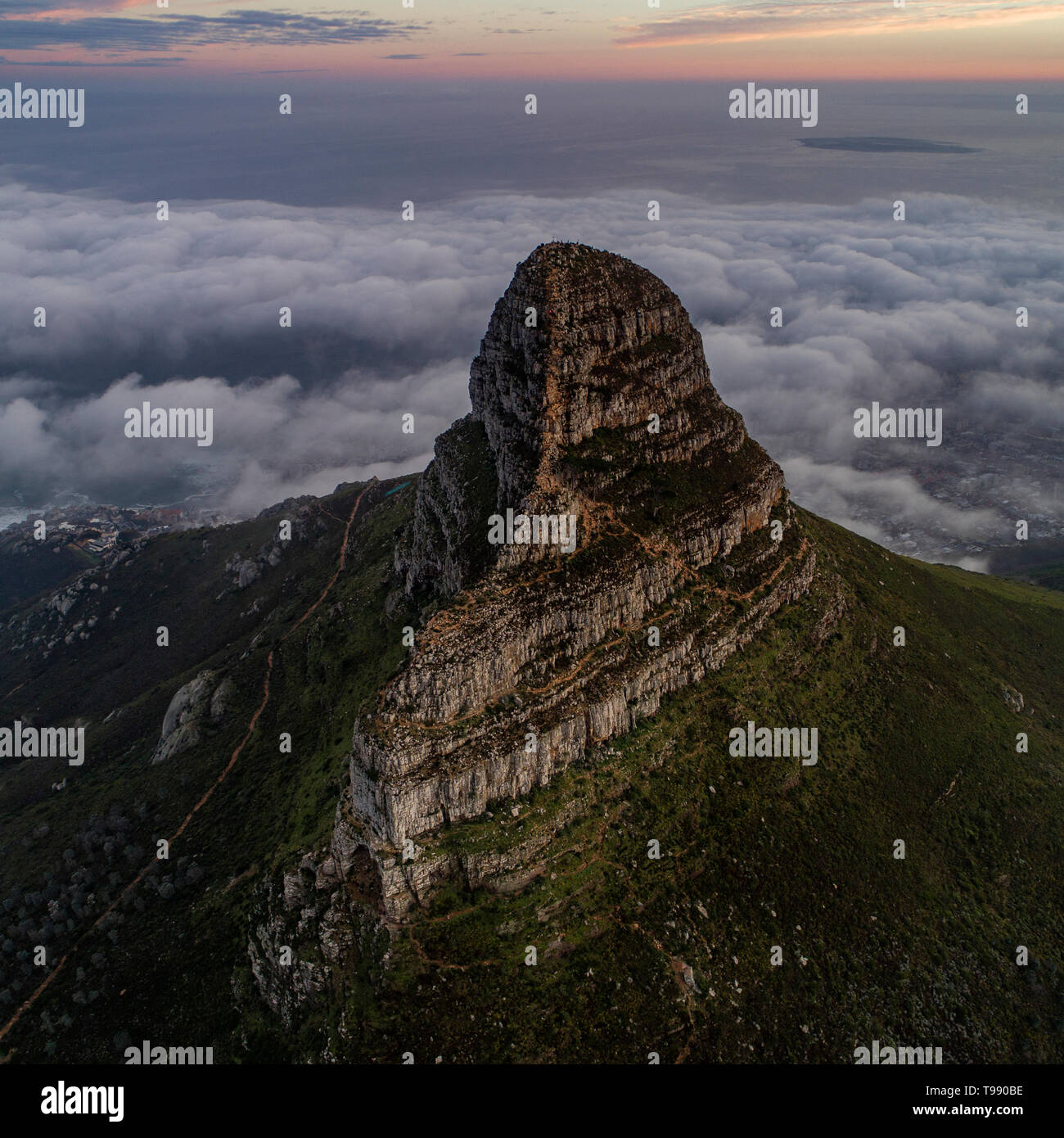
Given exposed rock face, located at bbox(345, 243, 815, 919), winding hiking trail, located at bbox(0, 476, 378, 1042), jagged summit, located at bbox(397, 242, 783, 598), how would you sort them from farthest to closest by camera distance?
winding hiking trail, located at bbox(0, 476, 378, 1042)
jagged summit, located at bbox(397, 242, 783, 598)
exposed rock face, located at bbox(345, 243, 815, 919)

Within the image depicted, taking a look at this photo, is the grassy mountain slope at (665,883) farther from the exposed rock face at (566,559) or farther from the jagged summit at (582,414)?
the jagged summit at (582,414)

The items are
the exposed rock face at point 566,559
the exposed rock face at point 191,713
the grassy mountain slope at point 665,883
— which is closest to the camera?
the grassy mountain slope at point 665,883

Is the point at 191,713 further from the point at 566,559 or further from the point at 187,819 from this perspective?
the point at 566,559

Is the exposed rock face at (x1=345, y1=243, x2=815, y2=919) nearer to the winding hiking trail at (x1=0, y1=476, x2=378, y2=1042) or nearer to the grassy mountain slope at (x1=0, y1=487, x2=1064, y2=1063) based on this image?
the grassy mountain slope at (x1=0, y1=487, x2=1064, y2=1063)

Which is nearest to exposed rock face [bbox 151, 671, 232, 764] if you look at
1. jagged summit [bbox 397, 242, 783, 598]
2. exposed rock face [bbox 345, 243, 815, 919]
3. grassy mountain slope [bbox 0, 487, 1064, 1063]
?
grassy mountain slope [bbox 0, 487, 1064, 1063]

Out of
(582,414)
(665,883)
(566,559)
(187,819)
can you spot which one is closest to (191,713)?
(187,819)

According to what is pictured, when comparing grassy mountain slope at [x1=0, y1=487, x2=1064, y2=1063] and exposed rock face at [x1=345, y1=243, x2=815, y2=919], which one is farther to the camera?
exposed rock face at [x1=345, y1=243, x2=815, y2=919]

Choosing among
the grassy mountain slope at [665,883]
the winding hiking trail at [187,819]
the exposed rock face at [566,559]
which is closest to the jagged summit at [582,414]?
the exposed rock face at [566,559]
